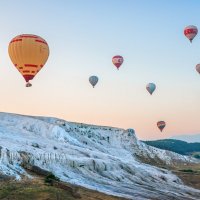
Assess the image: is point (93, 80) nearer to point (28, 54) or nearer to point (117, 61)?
point (117, 61)

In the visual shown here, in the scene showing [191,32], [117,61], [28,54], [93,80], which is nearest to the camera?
[28,54]

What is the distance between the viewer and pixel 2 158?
190ft

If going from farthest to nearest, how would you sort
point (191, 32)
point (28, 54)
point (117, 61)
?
point (117, 61), point (191, 32), point (28, 54)

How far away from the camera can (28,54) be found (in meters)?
54.7

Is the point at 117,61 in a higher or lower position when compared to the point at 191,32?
lower

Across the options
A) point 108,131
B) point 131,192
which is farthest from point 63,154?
point 108,131

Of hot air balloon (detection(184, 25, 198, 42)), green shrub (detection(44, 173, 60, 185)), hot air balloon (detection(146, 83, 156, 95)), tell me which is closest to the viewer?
green shrub (detection(44, 173, 60, 185))

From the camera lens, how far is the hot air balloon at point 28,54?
179ft

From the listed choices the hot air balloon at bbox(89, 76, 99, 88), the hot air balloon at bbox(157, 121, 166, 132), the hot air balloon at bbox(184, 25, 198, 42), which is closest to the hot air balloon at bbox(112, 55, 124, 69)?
the hot air balloon at bbox(89, 76, 99, 88)

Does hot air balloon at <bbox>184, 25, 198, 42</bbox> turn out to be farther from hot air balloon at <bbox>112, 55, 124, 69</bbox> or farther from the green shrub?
the green shrub

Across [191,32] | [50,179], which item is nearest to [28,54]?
[50,179]

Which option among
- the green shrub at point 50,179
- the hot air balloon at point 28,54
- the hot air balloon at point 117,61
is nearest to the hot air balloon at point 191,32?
the hot air balloon at point 117,61

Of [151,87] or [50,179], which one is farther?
[151,87]

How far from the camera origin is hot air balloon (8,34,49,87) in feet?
179
